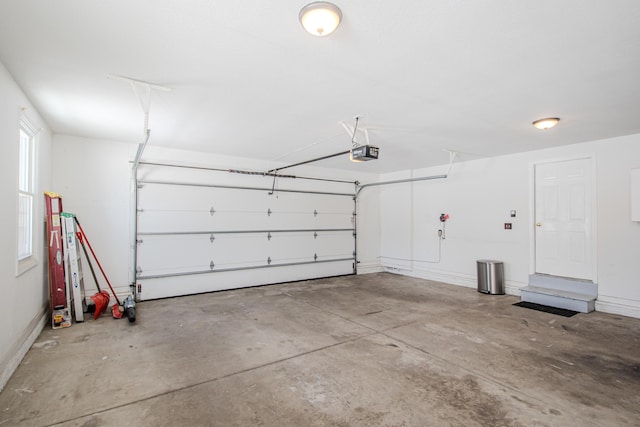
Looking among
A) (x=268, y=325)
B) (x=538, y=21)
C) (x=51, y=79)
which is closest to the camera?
(x=538, y=21)

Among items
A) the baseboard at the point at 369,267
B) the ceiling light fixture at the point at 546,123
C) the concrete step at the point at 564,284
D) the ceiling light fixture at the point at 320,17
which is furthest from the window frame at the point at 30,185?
the concrete step at the point at 564,284

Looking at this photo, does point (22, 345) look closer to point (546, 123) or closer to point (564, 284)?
point (546, 123)

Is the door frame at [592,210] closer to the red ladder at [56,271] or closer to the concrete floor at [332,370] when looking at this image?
the concrete floor at [332,370]

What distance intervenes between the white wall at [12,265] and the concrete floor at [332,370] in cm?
19

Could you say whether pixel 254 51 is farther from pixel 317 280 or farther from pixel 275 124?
pixel 317 280

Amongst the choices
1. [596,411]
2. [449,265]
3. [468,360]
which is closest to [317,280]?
[449,265]

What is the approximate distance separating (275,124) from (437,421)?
3.49 meters

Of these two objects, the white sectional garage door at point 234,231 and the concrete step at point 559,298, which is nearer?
the concrete step at point 559,298

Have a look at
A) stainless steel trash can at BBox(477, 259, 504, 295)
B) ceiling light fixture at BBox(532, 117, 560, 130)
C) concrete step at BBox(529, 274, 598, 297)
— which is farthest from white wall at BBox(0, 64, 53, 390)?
concrete step at BBox(529, 274, 598, 297)

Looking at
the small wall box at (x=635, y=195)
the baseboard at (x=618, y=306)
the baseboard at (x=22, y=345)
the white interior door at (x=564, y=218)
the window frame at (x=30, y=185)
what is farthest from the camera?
the white interior door at (x=564, y=218)

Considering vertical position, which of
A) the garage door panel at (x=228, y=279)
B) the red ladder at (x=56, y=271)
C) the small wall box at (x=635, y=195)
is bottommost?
the garage door panel at (x=228, y=279)

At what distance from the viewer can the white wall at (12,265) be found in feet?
8.26

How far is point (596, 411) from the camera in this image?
85.4 inches

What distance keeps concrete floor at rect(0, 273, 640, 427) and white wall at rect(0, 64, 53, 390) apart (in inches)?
7.6
